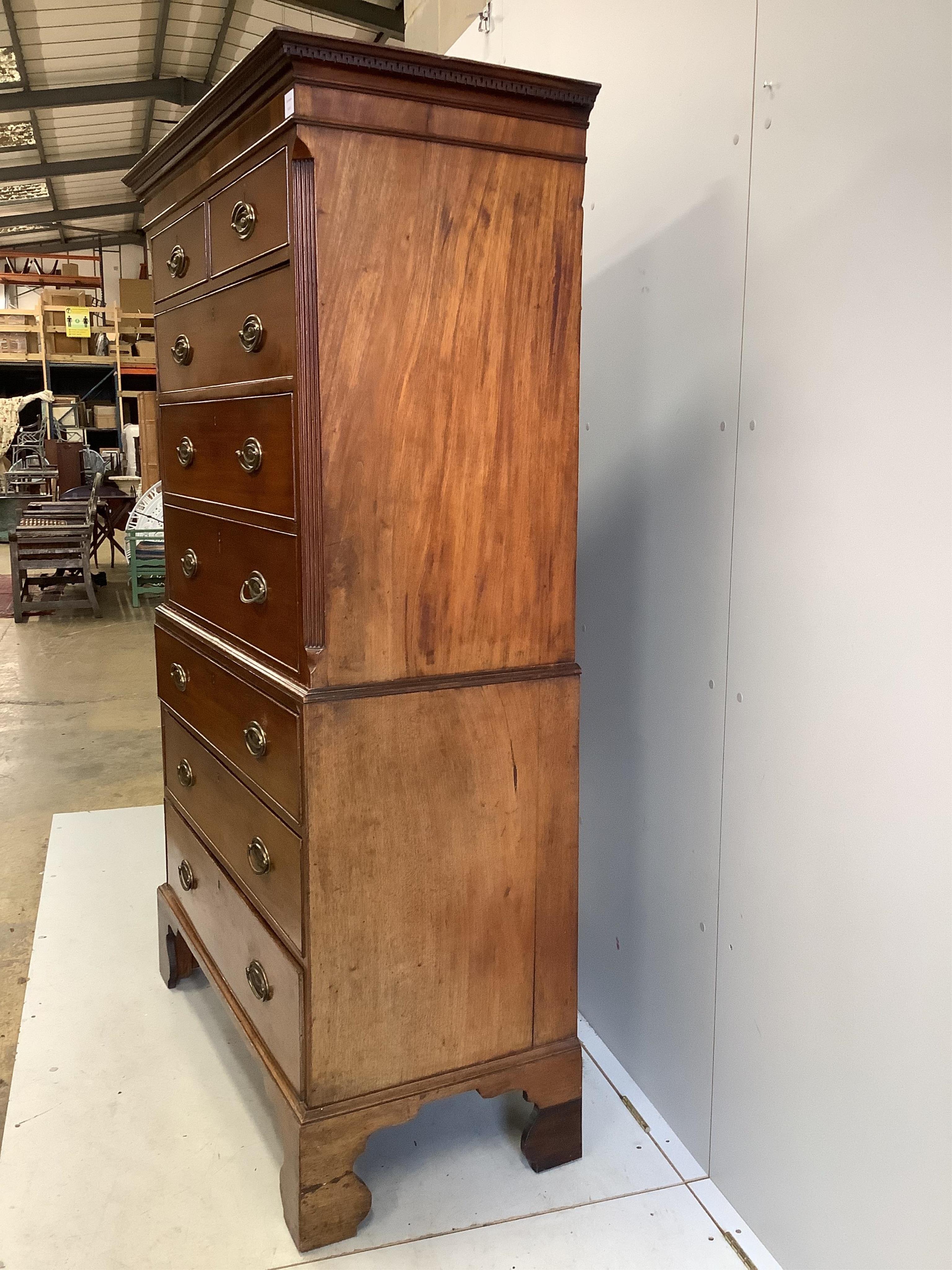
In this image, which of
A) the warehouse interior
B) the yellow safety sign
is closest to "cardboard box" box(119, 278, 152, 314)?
the yellow safety sign

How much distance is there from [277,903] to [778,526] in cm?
99

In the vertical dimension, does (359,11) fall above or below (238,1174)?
above

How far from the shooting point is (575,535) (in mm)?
1673

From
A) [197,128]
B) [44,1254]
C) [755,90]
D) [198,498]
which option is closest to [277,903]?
[44,1254]

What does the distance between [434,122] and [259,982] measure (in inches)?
54.5

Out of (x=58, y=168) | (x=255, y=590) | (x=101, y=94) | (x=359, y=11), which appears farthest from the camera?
(x=58, y=168)

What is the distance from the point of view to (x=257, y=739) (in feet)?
5.48

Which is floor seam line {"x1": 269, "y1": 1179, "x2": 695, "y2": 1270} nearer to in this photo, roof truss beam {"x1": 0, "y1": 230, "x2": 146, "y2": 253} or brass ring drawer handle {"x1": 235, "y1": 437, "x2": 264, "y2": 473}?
brass ring drawer handle {"x1": 235, "y1": 437, "x2": 264, "y2": 473}

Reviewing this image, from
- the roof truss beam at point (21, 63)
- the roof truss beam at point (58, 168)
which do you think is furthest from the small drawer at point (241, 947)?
the roof truss beam at point (58, 168)

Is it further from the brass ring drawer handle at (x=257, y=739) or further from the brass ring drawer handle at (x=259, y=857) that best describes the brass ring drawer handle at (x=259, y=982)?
the brass ring drawer handle at (x=257, y=739)

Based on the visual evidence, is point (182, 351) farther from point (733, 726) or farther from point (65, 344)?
point (65, 344)

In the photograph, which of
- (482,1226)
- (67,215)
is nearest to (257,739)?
(482,1226)

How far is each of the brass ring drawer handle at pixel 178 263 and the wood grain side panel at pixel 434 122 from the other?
1.96ft

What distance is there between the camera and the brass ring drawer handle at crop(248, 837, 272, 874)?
1.69 meters
